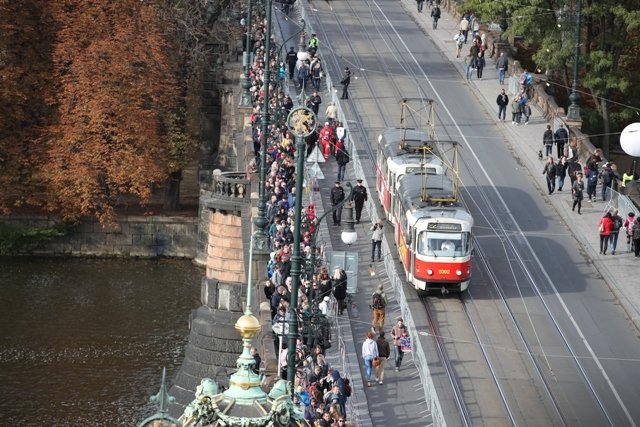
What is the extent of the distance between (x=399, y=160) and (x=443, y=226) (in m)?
6.23

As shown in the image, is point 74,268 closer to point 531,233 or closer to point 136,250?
point 136,250

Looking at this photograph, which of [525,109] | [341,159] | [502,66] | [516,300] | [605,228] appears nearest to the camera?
[516,300]

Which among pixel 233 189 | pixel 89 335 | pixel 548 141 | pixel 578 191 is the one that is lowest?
pixel 89 335

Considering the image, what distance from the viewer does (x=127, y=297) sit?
244 feet

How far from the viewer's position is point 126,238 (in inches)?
3314

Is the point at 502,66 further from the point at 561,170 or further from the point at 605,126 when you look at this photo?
the point at 561,170

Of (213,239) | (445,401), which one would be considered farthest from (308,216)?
(213,239)

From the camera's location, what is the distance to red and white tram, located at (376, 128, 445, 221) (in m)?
57.1

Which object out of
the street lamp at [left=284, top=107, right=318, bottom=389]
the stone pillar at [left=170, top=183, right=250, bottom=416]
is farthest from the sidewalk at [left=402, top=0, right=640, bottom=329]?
the street lamp at [left=284, top=107, right=318, bottom=389]

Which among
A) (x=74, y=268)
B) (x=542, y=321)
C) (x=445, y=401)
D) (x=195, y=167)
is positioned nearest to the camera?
(x=445, y=401)

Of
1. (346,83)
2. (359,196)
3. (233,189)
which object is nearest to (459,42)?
(346,83)

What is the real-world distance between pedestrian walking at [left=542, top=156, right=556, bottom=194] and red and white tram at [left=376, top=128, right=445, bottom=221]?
4491mm

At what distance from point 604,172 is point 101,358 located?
18.2m

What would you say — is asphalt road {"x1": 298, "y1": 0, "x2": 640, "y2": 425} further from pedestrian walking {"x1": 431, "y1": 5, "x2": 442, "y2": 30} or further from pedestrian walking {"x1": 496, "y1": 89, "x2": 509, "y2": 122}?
pedestrian walking {"x1": 431, "y1": 5, "x2": 442, "y2": 30}
